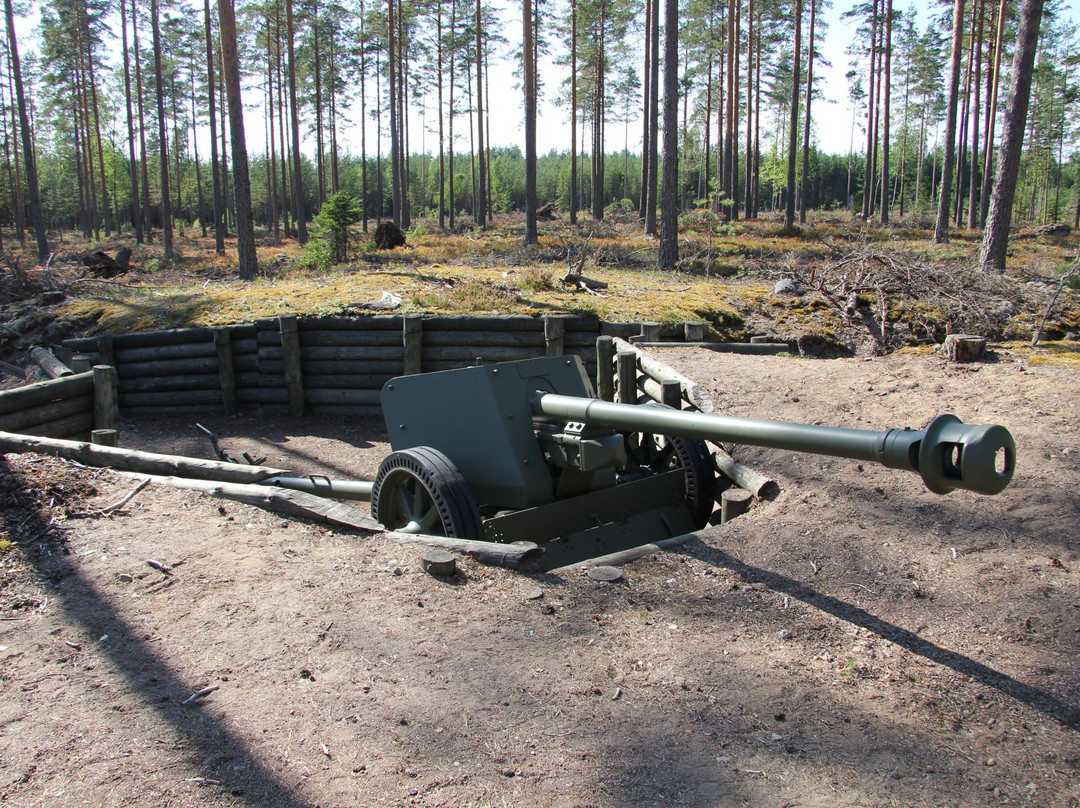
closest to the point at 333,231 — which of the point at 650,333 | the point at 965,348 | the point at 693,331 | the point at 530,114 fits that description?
the point at 530,114

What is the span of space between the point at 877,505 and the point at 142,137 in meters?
44.5

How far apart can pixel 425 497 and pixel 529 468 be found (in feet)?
2.39

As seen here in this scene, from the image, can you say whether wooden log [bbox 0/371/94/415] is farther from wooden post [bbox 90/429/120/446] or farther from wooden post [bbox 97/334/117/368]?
wooden post [bbox 97/334/117/368]

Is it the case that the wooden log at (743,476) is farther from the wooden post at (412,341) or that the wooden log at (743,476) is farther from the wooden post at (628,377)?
the wooden post at (412,341)

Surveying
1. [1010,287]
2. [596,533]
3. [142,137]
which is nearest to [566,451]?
[596,533]

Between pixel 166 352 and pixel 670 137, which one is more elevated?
pixel 670 137

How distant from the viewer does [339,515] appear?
5102 mm

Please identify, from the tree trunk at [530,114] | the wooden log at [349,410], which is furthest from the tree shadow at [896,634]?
the tree trunk at [530,114]

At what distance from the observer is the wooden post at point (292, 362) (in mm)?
12047

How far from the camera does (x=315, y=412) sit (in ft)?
41.2

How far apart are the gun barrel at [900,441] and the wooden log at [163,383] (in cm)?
1008

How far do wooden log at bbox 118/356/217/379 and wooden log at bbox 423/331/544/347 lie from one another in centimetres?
352

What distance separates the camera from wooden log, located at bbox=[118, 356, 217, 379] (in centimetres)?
1245

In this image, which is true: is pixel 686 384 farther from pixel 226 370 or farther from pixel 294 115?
pixel 294 115
